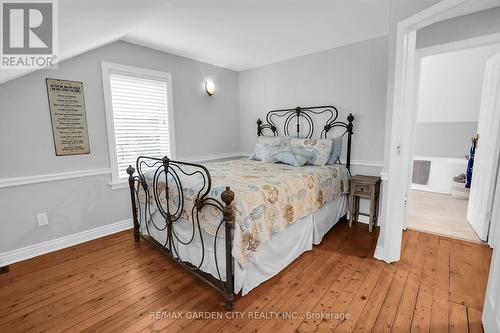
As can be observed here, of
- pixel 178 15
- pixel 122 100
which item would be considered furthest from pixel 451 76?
pixel 122 100

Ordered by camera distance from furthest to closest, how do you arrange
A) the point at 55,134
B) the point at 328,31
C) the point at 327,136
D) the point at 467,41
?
the point at 327,136
the point at 328,31
the point at 55,134
the point at 467,41

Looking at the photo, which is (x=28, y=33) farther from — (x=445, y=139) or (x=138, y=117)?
(x=445, y=139)

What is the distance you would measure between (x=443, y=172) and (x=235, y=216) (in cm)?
472

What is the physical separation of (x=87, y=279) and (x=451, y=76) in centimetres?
648

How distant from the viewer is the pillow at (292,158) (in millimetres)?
2938

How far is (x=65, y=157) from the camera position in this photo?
2564mm

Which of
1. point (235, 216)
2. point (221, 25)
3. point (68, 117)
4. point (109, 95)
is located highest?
point (221, 25)

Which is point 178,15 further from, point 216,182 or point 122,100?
point 216,182

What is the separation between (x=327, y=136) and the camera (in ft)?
11.3

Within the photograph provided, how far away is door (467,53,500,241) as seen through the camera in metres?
2.41

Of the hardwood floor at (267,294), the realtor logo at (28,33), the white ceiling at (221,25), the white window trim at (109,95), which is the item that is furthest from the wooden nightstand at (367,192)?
the realtor logo at (28,33)

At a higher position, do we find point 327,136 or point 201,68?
point 201,68

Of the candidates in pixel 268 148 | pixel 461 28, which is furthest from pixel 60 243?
pixel 461 28

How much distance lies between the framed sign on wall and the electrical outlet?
66 cm
